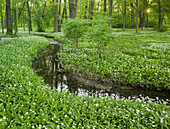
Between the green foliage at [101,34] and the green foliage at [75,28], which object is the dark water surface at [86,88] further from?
the green foliage at [75,28]

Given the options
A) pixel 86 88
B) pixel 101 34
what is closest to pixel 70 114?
pixel 86 88

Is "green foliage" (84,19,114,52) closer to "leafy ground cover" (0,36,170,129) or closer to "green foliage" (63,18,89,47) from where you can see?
"green foliage" (63,18,89,47)

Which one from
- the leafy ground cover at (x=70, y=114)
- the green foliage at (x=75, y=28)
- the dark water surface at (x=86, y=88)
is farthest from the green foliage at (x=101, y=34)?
the leafy ground cover at (x=70, y=114)

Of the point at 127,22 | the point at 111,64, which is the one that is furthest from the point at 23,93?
the point at 127,22

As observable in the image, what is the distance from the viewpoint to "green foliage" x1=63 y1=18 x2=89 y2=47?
36.1 feet

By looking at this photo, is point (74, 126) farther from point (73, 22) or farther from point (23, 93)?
point (73, 22)

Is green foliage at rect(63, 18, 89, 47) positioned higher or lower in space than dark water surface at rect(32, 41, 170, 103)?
higher

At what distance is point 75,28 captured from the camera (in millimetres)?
11164

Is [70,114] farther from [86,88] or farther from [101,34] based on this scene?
[101,34]

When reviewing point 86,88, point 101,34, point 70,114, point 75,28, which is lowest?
point 86,88

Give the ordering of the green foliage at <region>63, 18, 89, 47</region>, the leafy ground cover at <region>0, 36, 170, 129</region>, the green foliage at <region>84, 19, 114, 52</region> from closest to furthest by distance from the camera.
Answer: the leafy ground cover at <region>0, 36, 170, 129</region> → the green foliage at <region>84, 19, 114, 52</region> → the green foliage at <region>63, 18, 89, 47</region>

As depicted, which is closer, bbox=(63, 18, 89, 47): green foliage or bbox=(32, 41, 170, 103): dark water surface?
bbox=(32, 41, 170, 103): dark water surface

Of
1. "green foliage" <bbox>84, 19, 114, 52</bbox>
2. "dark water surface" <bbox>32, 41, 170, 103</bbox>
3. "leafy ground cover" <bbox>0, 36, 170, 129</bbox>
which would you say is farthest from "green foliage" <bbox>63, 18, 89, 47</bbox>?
"leafy ground cover" <bbox>0, 36, 170, 129</bbox>

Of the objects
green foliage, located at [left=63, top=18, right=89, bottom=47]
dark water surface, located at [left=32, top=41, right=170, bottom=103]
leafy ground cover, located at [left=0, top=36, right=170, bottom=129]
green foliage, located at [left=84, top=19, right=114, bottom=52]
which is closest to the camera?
leafy ground cover, located at [left=0, top=36, right=170, bottom=129]
